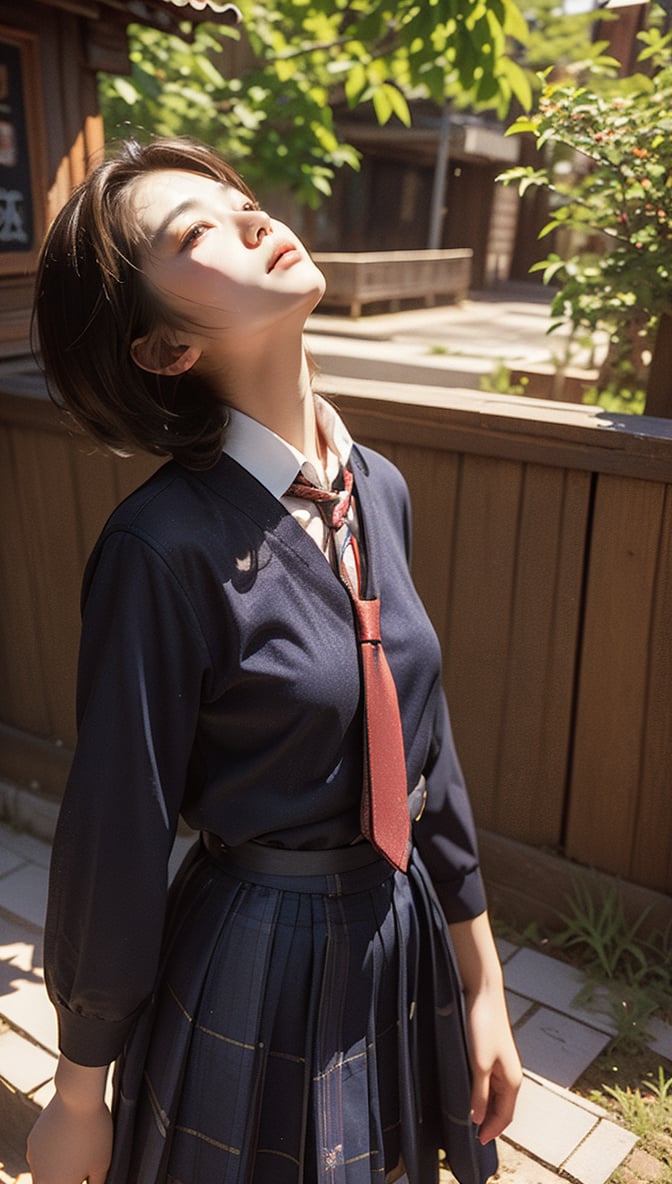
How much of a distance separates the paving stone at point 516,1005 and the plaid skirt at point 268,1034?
1.40 m

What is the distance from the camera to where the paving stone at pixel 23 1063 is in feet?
8.14

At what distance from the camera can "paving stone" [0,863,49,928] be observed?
3211 millimetres

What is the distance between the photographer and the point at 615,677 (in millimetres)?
2705

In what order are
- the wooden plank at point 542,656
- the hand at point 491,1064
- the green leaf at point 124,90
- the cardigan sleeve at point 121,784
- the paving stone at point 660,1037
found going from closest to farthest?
the cardigan sleeve at point 121,784 < the hand at point 491,1064 < the paving stone at point 660,1037 < the wooden plank at point 542,656 < the green leaf at point 124,90

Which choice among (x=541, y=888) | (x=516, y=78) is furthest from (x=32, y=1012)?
(x=516, y=78)

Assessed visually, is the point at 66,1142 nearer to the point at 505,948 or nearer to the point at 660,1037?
the point at 660,1037

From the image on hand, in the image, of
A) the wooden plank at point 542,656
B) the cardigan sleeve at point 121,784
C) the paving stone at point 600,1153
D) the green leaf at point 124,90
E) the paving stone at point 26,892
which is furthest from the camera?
the green leaf at point 124,90

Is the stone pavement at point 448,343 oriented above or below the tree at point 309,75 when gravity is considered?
below

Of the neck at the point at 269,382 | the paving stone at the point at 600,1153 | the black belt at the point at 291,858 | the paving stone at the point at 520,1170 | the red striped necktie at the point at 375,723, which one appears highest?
the neck at the point at 269,382

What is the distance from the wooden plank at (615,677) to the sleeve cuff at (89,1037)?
5.94 ft

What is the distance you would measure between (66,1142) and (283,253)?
3.68 feet

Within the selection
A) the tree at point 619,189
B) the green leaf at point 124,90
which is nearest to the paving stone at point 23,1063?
the tree at point 619,189

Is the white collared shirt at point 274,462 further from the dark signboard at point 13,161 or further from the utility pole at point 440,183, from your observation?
the utility pole at point 440,183

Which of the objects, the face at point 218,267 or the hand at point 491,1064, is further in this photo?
the hand at point 491,1064
